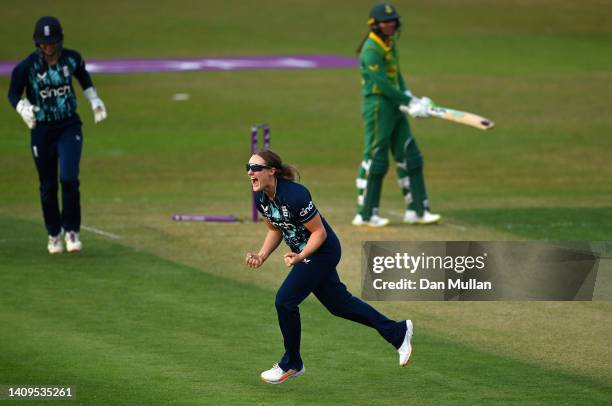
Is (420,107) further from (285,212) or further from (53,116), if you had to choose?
(285,212)

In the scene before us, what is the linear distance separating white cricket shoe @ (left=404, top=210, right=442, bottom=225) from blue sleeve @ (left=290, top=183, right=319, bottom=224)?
744 centimetres

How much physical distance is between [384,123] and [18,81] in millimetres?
4605

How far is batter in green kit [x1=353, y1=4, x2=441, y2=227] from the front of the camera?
1709 cm

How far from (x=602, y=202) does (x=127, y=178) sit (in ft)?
25.1

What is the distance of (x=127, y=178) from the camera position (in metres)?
22.5

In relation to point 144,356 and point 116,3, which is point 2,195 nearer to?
point 144,356

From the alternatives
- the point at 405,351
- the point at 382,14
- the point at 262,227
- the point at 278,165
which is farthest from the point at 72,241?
the point at 405,351

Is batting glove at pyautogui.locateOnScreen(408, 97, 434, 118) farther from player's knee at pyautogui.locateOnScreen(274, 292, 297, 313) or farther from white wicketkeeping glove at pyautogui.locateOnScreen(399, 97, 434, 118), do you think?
player's knee at pyautogui.locateOnScreen(274, 292, 297, 313)

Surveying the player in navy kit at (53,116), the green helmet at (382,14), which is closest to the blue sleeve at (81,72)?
the player in navy kit at (53,116)

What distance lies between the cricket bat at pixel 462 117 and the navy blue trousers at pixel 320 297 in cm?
544

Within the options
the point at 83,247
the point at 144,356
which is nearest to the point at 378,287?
the point at 144,356

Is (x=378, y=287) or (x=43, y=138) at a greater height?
(x=43, y=138)

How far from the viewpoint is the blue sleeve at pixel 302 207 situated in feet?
34.2

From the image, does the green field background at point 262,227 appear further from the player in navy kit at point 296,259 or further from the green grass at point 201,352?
the player in navy kit at point 296,259
